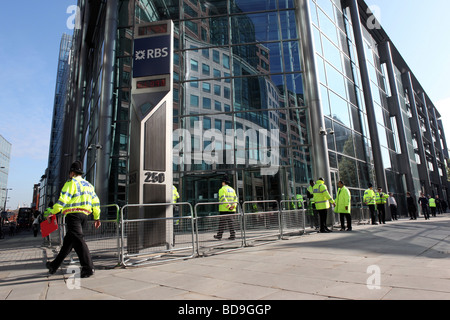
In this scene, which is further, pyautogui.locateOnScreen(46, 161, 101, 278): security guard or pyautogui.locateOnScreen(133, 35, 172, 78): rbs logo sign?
pyautogui.locateOnScreen(133, 35, 172, 78): rbs logo sign

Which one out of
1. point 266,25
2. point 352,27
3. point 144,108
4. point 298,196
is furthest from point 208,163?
point 352,27

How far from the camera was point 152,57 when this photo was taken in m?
7.57

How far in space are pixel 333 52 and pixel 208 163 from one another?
40.4ft

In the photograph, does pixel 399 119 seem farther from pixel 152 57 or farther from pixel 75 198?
pixel 75 198

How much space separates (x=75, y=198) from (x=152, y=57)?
177 inches

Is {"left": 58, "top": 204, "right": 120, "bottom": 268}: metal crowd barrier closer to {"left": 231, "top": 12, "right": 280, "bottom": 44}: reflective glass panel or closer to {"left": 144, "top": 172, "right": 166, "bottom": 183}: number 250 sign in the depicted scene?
{"left": 144, "top": 172, "right": 166, "bottom": 183}: number 250 sign

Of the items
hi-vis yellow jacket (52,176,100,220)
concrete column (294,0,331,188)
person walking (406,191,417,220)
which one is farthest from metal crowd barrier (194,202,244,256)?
person walking (406,191,417,220)

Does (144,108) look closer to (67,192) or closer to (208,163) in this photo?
(67,192)

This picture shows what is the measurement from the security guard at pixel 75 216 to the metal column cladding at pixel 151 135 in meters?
1.29

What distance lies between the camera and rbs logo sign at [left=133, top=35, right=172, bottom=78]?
24.7ft

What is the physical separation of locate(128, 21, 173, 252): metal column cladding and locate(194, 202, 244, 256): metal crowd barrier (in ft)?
2.38
